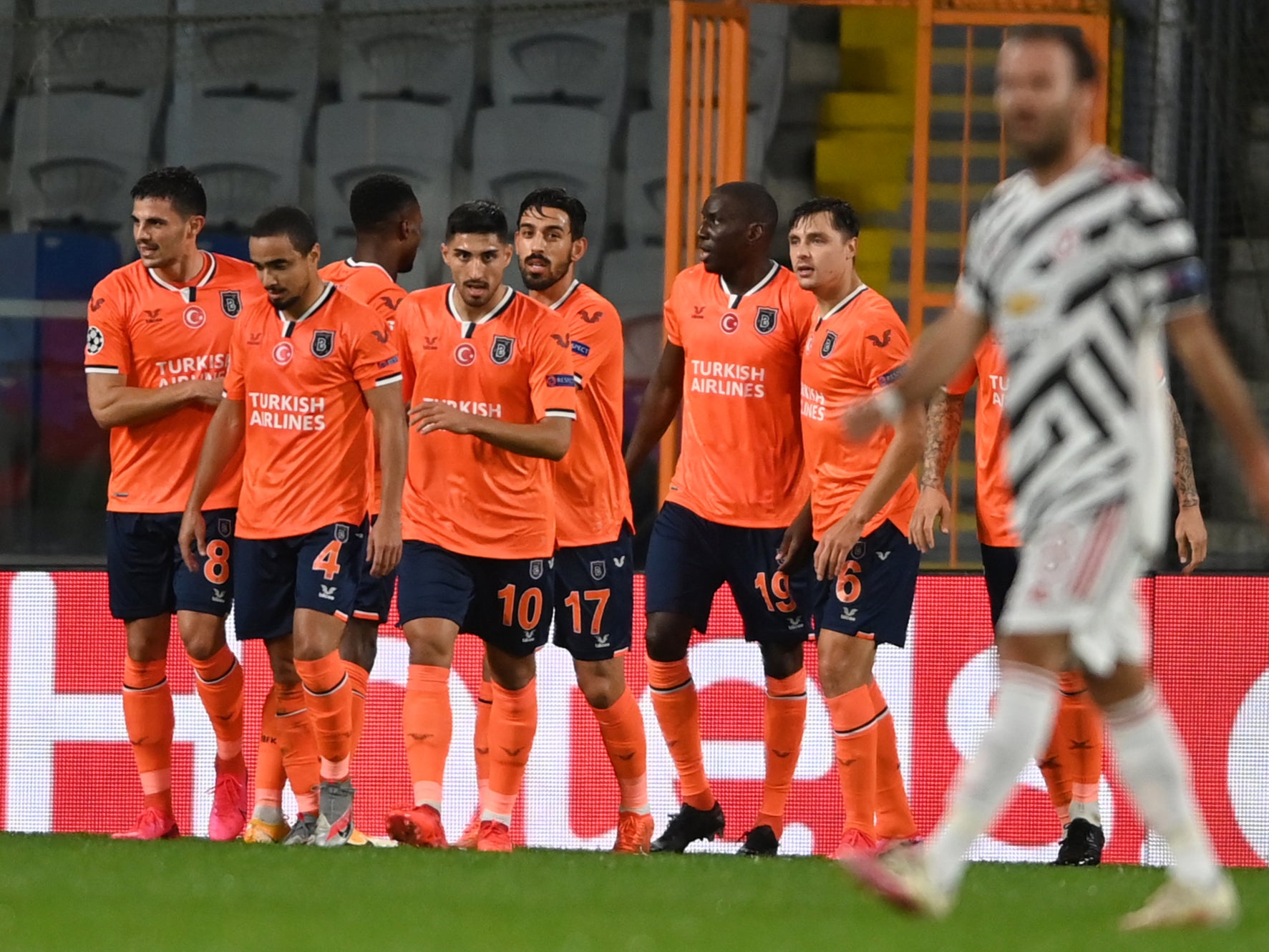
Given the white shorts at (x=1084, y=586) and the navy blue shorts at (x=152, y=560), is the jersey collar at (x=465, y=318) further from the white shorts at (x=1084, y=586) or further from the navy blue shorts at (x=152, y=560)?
the white shorts at (x=1084, y=586)

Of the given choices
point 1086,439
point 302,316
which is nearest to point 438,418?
point 302,316

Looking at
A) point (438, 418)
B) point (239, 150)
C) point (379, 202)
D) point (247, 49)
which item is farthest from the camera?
point (239, 150)

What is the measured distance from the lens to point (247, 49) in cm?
1079

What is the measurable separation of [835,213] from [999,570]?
3.98 feet

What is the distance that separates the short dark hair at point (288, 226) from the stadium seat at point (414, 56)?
4282mm

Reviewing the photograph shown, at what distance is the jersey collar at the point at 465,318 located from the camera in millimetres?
6746

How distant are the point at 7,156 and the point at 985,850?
5.87m

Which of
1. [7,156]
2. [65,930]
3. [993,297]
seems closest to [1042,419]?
[993,297]

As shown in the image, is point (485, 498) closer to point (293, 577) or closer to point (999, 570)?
point (293, 577)

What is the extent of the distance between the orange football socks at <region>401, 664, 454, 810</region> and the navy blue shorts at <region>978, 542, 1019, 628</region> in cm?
173

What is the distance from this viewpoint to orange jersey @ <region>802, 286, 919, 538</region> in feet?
22.2

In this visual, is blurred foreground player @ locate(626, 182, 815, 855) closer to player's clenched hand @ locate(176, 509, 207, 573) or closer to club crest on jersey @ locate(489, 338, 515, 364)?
club crest on jersey @ locate(489, 338, 515, 364)

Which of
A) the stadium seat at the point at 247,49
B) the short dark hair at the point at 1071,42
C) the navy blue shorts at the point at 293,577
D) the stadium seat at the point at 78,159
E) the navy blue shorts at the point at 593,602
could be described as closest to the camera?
the short dark hair at the point at 1071,42

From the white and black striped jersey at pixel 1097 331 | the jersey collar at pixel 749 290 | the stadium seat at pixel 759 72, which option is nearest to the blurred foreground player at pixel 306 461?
the jersey collar at pixel 749 290
